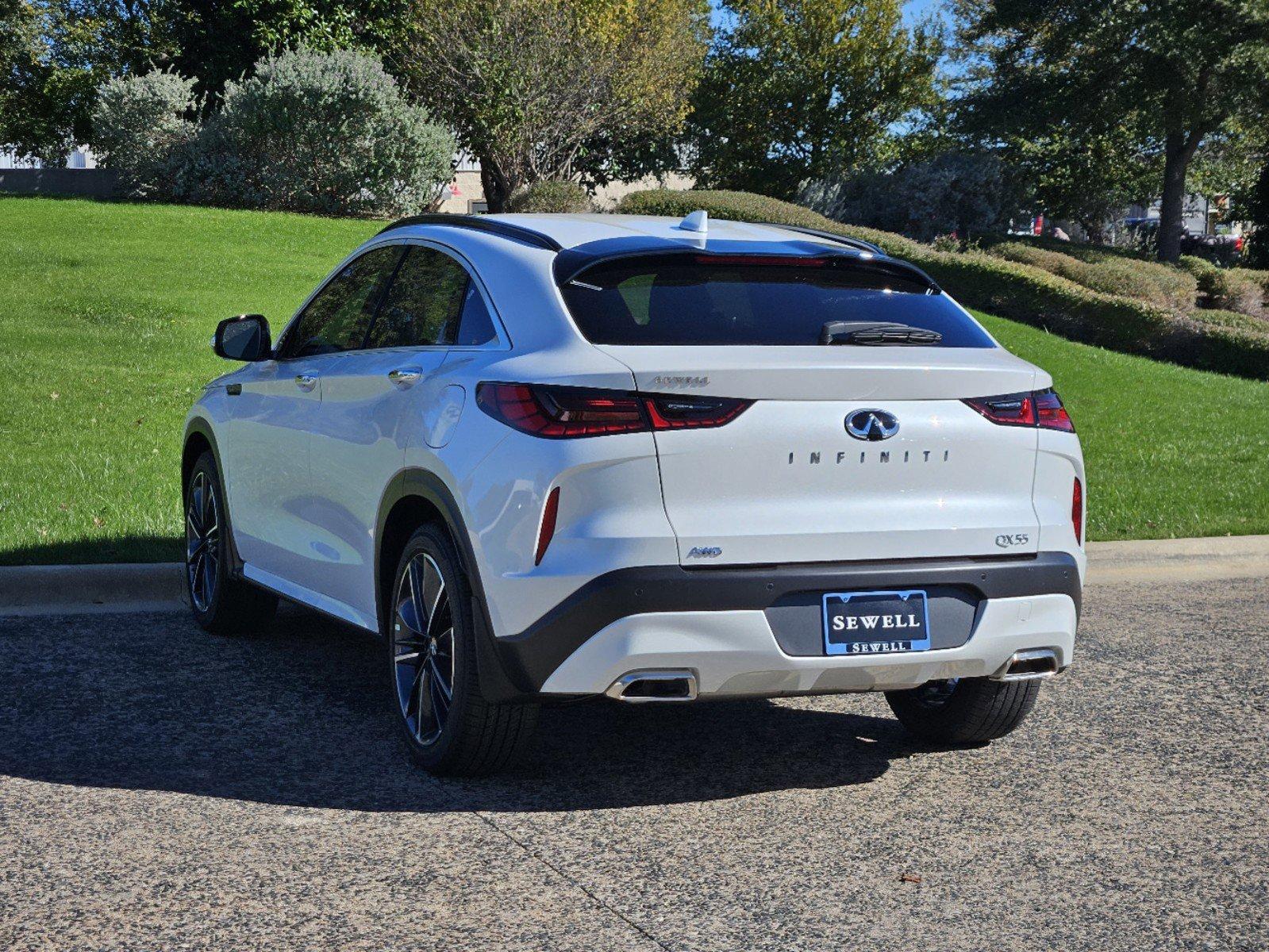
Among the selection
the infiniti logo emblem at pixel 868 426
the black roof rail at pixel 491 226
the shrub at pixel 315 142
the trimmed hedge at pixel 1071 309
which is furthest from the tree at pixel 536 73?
the infiniti logo emblem at pixel 868 426

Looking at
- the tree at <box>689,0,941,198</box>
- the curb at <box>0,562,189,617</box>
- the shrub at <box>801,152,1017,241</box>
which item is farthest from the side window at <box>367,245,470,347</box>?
the tree at <box>689,0,941,198</box>

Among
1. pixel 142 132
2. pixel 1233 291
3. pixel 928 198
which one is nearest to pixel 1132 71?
pixel 928 198

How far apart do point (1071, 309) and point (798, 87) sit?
28717 millimetres

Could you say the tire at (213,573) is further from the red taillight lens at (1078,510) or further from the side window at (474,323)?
the red taillight lens at (1078,510)

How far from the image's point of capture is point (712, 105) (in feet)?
161

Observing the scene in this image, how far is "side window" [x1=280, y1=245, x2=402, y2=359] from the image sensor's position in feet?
19.6

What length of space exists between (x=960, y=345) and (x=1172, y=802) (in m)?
1.59

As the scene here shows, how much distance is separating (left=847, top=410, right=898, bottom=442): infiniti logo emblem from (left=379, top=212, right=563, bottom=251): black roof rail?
117 cm

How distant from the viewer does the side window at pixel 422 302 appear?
17.3ft

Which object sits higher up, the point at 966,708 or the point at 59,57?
the point at 59,57

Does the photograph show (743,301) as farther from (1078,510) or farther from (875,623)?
(1078,510)

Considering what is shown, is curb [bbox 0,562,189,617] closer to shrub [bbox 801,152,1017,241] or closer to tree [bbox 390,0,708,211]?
tree [bbox 390,0,708,211]

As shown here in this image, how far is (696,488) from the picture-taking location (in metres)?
4.36

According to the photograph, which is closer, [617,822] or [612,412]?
[612,412]
